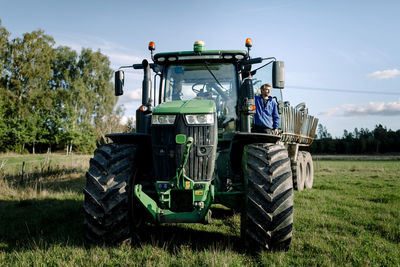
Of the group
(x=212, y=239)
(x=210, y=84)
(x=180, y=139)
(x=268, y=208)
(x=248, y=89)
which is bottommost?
(x=212, y=239)

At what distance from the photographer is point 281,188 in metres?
3.64

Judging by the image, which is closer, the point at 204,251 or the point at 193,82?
the point at 204,251

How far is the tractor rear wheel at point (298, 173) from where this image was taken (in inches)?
383

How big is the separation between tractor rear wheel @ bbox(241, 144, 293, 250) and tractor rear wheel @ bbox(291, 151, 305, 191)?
6.30 metres

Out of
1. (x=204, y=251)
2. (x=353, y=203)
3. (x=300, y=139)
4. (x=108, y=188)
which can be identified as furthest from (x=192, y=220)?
(x=300, y=139)

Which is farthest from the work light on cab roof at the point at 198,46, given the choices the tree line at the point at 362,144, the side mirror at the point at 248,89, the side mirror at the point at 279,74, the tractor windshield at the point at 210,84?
the tree line at the point at 362,144

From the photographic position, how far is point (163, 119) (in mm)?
3916

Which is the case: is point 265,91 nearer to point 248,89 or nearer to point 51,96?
point 248,89

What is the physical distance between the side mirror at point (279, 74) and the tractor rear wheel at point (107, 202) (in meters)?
2.48

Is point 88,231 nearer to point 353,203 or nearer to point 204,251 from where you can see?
point 204,251

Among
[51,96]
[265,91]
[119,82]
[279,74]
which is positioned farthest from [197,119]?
[51,96]

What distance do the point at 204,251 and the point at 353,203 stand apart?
4823 mm

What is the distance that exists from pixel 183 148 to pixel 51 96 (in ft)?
121

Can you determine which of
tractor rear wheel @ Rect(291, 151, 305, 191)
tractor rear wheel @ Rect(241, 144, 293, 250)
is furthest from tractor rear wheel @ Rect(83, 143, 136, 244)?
tractor rear wheel @ Rect(291, 151, 305, 191)
